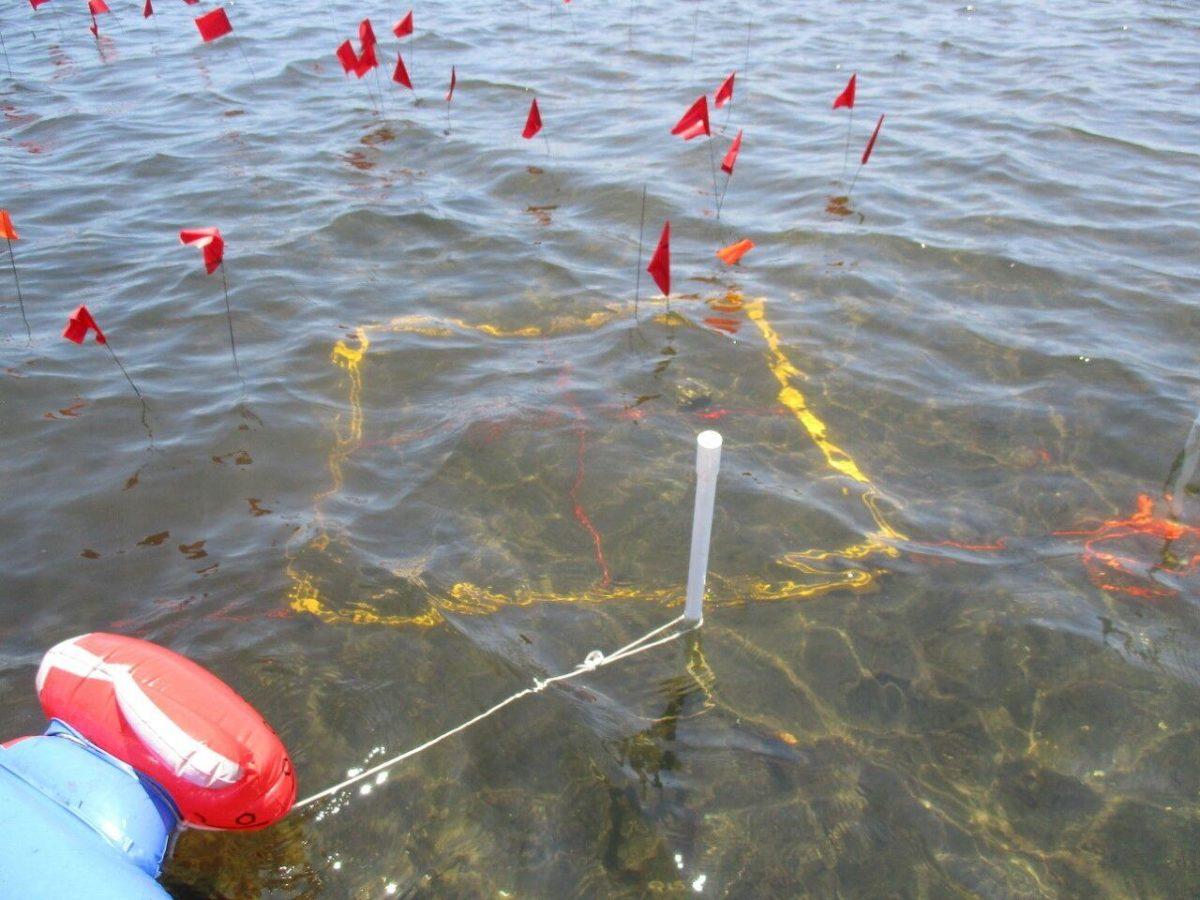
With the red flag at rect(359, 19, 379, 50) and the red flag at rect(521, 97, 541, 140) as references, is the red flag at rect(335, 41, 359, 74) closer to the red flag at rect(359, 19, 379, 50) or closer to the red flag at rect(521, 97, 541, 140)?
the red flag at rect(359, 19, 379, 50)

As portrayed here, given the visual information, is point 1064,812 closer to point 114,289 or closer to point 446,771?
point 446,771

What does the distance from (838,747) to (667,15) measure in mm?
16006

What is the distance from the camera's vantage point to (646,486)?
5.65 meters

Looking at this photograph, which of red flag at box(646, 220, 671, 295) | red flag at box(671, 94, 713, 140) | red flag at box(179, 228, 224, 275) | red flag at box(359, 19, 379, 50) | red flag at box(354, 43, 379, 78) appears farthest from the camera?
red flag at box(354, 43, 379, 78)

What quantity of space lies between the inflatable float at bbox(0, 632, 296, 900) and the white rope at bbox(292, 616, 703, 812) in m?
0.40

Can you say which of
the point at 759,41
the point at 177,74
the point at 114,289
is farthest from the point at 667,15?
the point at 114,289

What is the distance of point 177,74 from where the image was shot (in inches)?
554

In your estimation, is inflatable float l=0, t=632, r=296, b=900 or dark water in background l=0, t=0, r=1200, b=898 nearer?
inflatable float l=0, t=632, r=296, b=900

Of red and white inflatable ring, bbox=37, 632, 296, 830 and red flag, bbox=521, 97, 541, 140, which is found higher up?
red flag, bbox=521, 97, 541, 140

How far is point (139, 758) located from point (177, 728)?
0.56ft

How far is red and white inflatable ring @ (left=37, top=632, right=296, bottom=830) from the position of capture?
3.15 meters

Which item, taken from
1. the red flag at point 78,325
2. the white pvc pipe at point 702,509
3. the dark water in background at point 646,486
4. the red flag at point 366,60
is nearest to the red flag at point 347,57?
the red flag at point 366,60

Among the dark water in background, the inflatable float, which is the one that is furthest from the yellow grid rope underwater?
the inflatable float

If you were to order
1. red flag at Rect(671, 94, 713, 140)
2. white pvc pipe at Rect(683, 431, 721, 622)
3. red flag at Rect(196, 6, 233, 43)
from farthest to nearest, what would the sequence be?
red flag at Rect(196, 6, 233, 43) → red flag at Rect(671, 94, 713, 140) → white pvc pipe at Rect(683, 431, 721, 622)
